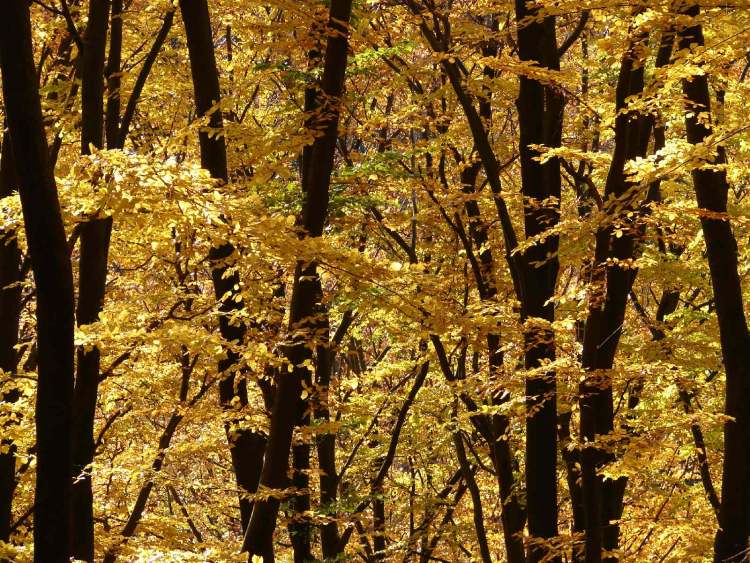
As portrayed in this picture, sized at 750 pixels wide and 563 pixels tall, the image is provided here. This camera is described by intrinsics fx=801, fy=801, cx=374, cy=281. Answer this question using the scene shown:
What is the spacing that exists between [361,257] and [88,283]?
10.5 feet

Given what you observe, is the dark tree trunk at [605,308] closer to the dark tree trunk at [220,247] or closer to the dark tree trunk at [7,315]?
the dark tree trunk at [220,247]

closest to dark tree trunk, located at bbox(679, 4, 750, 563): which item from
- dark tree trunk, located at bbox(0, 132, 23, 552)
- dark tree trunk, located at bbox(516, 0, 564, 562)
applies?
dark tree trunk, located at bbox(516, 0, 564, 562)

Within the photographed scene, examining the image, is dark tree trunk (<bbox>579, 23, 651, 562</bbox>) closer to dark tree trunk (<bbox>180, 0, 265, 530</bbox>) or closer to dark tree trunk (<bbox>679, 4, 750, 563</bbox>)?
dark tree trunk (<bbox>679, 4, 750, 563</bbox>)

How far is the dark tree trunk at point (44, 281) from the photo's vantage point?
11.4ft

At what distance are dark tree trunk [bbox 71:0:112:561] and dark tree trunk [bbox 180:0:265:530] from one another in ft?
2.51

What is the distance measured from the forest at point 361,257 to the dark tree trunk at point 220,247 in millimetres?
29

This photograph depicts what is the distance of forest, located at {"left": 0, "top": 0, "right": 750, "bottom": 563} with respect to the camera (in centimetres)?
426

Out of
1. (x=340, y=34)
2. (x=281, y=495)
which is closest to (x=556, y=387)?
(x=281, y=495)

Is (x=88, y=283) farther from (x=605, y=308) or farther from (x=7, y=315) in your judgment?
(x=605, y=308)

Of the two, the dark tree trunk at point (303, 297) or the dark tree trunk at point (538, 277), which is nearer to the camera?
the dark tree trunk at point (303, 297)

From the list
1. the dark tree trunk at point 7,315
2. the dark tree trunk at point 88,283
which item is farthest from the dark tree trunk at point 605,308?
the dark tree trunk at point 7,315

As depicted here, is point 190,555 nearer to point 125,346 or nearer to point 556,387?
point 125,346

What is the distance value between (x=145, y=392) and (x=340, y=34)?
17.6 ft

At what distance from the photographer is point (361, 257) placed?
4699 mm
